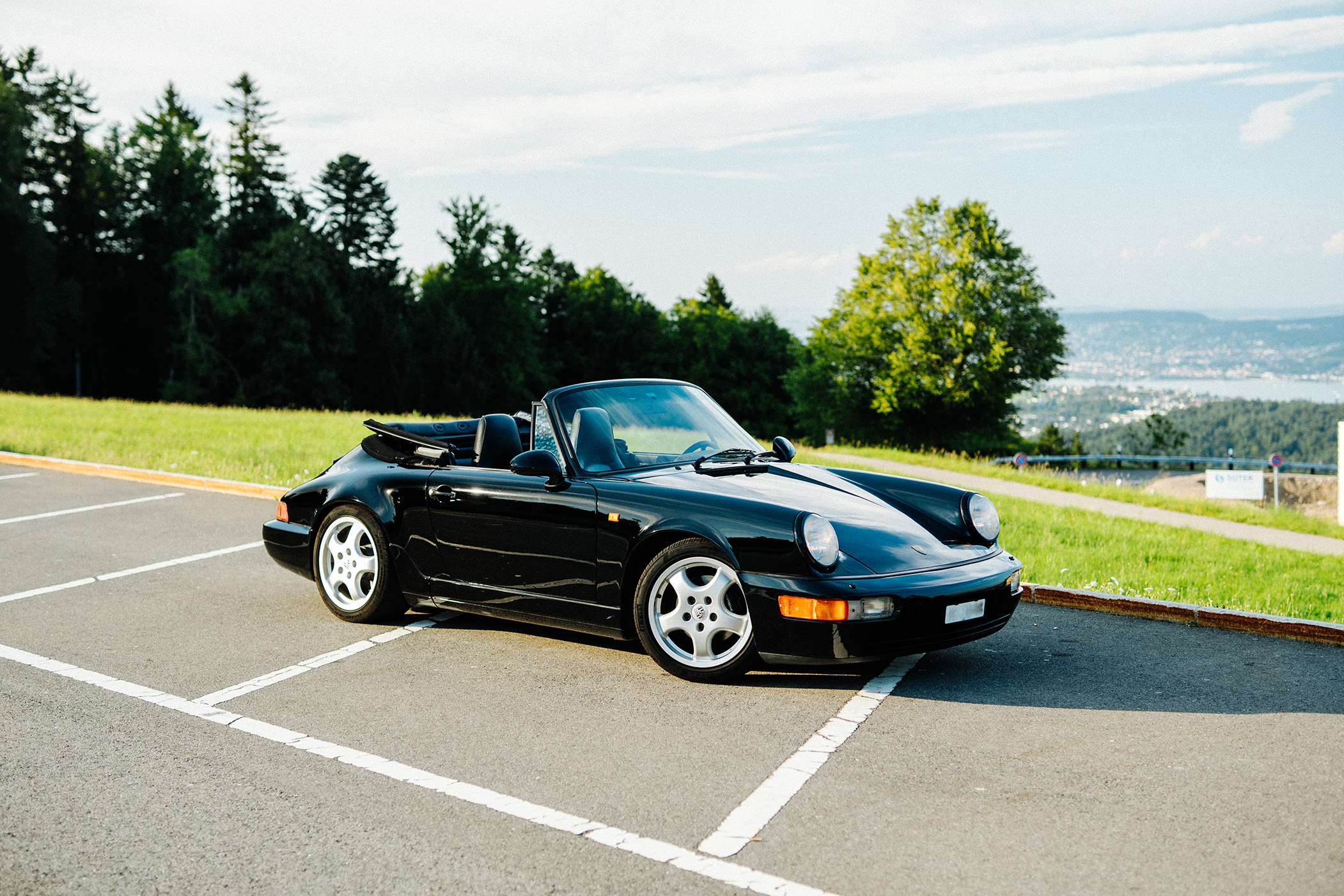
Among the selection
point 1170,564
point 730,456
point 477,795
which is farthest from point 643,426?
point 1170,564

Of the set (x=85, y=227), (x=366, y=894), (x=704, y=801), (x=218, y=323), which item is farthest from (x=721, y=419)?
(x=85, y=227)

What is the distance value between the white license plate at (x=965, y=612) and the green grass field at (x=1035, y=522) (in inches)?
106

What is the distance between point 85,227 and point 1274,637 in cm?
6609

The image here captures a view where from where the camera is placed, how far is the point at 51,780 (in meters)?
3.97

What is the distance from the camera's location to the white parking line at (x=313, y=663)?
5059 millimetres

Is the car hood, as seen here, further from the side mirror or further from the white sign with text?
the white sign with text

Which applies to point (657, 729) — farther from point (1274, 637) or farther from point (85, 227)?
point (85, 227)

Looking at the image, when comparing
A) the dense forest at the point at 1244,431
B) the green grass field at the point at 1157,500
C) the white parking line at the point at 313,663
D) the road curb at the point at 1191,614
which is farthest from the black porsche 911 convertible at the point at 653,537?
the dense forest at the point at 1244,431

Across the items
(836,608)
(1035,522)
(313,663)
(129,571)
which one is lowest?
(1035,522)

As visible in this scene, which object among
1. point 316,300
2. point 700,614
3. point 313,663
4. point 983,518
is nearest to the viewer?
point 700,614

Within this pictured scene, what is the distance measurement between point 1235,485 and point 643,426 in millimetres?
28215

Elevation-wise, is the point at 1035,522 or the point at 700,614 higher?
the point at 700,614

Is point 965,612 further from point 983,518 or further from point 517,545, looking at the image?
point 517,545

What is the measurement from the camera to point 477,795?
3832 millimetres
